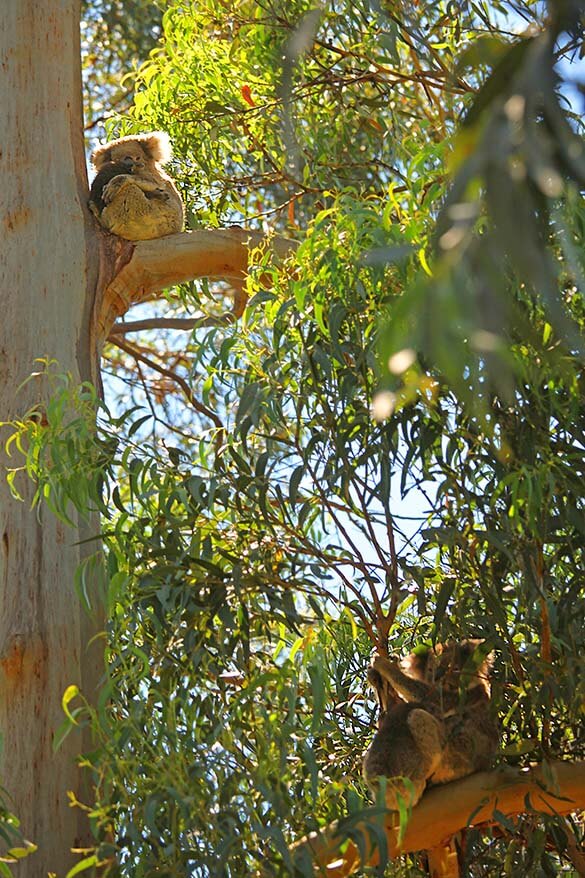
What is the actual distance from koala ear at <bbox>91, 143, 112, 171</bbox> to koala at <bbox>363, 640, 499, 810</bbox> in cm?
264

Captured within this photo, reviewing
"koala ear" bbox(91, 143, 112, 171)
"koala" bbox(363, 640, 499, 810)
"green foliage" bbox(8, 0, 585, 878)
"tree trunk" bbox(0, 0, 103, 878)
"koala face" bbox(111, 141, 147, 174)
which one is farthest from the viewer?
"koala ear" bbox(91, 143, 112, 171)

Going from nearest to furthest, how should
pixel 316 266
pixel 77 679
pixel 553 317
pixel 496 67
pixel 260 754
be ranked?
pixel 553 317
pixel 496 67
pixel 260 754
pixel 316 266
pixel 77 679

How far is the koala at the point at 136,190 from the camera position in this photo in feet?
15.1

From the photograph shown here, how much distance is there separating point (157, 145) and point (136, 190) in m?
0.67

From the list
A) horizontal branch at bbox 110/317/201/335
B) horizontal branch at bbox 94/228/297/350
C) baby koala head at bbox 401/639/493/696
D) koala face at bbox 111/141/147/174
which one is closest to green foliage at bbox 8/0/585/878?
baby koala head at bbox 401/639/493/696

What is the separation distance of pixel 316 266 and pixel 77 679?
1.42m

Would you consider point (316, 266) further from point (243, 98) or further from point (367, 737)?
point (243, 98)

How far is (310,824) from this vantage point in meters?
3.11

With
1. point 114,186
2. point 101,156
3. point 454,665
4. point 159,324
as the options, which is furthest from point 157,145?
point 454,665

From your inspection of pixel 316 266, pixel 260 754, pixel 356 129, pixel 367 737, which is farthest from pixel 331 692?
pixel 356 129

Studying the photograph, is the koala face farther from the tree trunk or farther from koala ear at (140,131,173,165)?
the tree trunk

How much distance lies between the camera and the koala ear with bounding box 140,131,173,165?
518 centimetres

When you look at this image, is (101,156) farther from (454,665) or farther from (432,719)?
(432,719)

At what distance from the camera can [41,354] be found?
4.22m
